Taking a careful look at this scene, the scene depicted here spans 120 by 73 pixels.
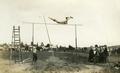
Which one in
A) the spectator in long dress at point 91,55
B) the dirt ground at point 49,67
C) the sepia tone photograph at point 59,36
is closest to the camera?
the dirt ground at point 49,67

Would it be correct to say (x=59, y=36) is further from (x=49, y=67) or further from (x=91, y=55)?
(x=91, y=55)

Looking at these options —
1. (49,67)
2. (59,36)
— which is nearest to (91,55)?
(59,36)

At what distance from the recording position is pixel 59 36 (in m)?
8.37

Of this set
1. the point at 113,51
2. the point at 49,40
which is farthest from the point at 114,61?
the point at 49,40

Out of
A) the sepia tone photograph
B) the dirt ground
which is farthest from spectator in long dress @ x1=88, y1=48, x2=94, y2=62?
the dirt ground

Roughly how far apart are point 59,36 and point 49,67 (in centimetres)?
86

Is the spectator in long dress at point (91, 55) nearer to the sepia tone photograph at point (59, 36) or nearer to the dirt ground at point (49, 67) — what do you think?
the sepia tone photograph at point (59, 36)

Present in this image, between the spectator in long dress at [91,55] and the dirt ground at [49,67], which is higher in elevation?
the spectator in long dress at [91,55]

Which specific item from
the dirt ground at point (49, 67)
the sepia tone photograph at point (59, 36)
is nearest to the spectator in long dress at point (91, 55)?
the sepia tone photograph at point (59, 36)

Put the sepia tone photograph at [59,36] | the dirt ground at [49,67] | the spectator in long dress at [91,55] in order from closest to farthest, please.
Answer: the dirt ground at [49,67] → the sepia tone photograph at [59,36] → the spectator in long dress at [91,55]

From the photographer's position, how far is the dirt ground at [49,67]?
7.96 metres

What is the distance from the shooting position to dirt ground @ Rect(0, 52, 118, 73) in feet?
26.1

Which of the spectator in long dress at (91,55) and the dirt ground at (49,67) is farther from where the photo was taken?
the spectator in long dress at (91,55)

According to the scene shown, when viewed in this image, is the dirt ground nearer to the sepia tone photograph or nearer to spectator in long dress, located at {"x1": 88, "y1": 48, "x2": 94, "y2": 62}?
the sepia tone photograph
